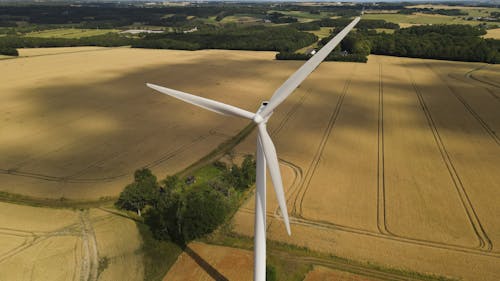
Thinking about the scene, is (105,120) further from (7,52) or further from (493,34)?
(493,34)

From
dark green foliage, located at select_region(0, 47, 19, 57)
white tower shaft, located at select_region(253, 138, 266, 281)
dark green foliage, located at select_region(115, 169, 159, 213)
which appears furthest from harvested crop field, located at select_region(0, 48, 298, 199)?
white tower shaft, located at select_region(253, 138, 266, 281)

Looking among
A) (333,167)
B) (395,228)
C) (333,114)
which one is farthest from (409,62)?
(395,228)

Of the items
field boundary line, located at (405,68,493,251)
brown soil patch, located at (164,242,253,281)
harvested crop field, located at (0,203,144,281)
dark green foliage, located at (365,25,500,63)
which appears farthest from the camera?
dark green foliage, located at (365,25,500,63)

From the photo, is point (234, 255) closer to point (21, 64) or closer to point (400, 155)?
point (400, 155)

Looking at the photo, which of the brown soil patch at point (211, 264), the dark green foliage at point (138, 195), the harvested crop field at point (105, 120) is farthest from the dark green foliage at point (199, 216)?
the harvested crop field at point (105, 120)

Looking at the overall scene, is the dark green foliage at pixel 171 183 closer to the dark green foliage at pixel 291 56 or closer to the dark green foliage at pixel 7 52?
the dark green foliage at pixel 291 56

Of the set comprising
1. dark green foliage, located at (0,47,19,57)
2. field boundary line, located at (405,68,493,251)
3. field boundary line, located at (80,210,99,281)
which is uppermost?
dark green foliage, located at (0,47,19,57)

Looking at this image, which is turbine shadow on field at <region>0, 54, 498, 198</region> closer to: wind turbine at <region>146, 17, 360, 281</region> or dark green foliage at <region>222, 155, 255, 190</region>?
dark green foliage at <region>222, 155, 255, 190</region>
